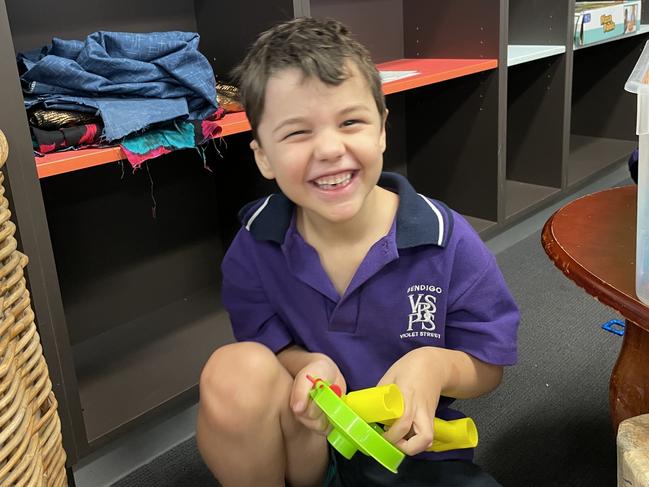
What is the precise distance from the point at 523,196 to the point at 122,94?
147 cm

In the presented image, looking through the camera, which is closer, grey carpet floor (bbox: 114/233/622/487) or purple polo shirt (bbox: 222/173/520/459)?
purple polo shirt (bbox: 222/173/520/459)

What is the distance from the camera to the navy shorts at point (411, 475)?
2.80 feet

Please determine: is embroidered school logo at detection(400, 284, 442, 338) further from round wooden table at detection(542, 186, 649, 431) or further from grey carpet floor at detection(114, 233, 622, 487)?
grey carpet floor at detection(114, 233, 622, 487)

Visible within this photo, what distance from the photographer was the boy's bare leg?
0.81 m

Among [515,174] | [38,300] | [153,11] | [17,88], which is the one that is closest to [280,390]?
[38,300]

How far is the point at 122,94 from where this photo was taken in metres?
1.13

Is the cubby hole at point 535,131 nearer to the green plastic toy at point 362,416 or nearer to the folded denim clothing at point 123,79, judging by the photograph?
the folded denim clothing at point 123,79

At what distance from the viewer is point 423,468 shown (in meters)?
0.87

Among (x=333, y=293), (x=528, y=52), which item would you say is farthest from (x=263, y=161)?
(x=528, y=52)

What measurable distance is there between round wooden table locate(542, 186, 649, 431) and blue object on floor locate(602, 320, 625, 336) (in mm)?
616

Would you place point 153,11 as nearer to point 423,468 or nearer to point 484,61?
point 484,61

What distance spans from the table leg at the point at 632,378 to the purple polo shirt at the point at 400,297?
0.16 metres

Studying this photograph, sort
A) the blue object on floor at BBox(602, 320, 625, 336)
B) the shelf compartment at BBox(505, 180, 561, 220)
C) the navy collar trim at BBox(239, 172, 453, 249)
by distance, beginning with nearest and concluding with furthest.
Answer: the navy collar trim at BBox(239, 172, 453, 249) → the blue object on floor at BBox(602, 320, 625, 336) → the shelf compartment at BBox(505, 180, 561, 220)

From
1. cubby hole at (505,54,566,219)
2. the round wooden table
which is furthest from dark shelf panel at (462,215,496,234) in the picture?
the round wooden table
